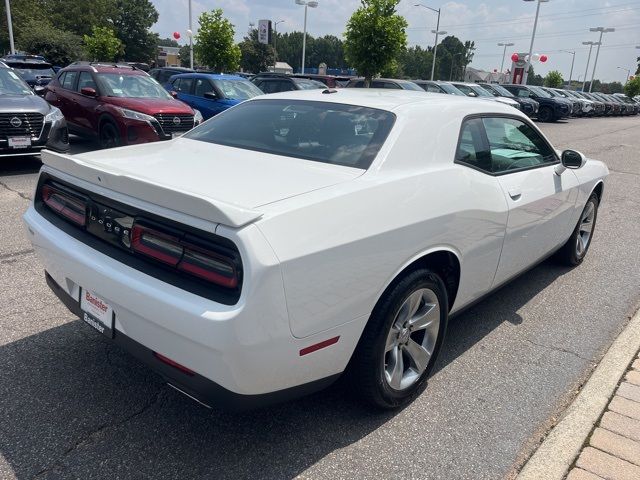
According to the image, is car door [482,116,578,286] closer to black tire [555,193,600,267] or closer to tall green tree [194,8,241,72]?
black tire [555,193,600,267]

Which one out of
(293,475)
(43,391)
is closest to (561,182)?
(293,475)

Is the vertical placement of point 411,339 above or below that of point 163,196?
below

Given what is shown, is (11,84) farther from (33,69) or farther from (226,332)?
(33,69)

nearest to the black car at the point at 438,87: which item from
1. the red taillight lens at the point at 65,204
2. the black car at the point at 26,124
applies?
the black car at the point at 26,124

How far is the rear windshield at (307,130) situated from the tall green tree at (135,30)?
70841 mm

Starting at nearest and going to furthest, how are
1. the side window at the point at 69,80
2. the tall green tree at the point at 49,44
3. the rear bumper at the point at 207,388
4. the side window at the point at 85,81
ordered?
the rear bumper at the point at 207,388 < the side window at the point at 85,81 < the side window at the point at 69,80 < the tall green tree at the point at 49,44

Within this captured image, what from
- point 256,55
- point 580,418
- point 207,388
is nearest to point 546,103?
point 580,418

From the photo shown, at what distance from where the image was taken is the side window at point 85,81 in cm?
964

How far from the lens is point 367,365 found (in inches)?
95.7

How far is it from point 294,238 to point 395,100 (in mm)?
1602

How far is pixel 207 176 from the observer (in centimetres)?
242

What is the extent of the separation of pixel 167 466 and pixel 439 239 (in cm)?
166

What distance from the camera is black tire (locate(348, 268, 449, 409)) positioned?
240cm

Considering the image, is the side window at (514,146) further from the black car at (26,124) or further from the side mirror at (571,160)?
the black car at (26,124)
